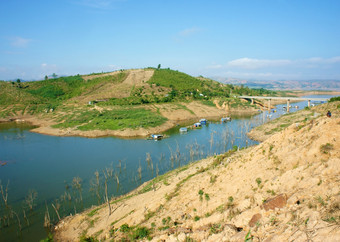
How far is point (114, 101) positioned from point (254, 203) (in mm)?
70776

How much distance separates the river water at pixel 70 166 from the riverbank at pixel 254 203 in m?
4.73

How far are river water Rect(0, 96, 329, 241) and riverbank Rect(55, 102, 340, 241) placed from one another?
15.5ft

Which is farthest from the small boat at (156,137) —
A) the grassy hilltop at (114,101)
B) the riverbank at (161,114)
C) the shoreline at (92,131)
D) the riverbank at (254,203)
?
the riverbank at (254,203)

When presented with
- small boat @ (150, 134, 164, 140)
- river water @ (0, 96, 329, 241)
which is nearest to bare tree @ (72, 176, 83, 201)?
river water @ (0, 96, 329, 241)

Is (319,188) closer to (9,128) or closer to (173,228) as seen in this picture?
(173,228)

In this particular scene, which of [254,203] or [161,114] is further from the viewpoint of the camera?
[161,114]

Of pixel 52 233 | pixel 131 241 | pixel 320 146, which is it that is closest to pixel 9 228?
pixel 52 233

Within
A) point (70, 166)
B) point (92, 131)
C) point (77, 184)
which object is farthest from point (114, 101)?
point (77, 184)

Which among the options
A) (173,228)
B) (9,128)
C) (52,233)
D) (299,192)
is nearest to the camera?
(299,192)

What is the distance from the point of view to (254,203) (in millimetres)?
12852

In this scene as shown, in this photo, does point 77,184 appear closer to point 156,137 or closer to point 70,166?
point 70,166

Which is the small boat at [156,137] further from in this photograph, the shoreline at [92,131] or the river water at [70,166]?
the shoreline at [92,131]

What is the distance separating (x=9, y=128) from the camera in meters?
63.0

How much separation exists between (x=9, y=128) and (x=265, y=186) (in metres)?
67.6
